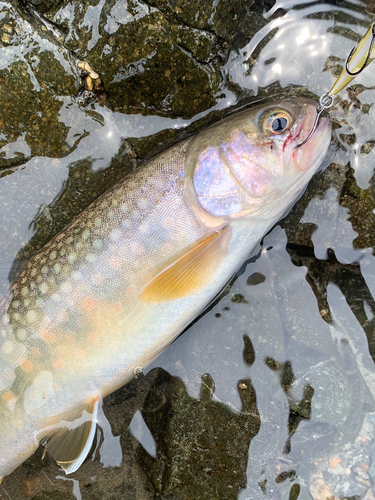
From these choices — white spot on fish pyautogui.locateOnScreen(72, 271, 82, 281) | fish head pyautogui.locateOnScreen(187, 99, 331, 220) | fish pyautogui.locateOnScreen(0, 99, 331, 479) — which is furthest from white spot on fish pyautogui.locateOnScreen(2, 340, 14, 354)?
fish head pyautogui.locateOnScreen(187, 99, 331, 220)

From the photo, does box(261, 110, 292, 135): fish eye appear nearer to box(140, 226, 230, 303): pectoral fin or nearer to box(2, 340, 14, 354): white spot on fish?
box(140, 226, 230, 303): pectoral fin

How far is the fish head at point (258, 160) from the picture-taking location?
2170 mm

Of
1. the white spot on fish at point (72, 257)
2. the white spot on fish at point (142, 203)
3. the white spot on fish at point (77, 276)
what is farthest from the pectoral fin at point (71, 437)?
the white spot on fish at point (142, 203)

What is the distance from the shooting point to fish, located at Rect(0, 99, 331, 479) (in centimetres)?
220

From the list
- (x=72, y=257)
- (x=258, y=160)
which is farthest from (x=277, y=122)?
(x=72, y=257)

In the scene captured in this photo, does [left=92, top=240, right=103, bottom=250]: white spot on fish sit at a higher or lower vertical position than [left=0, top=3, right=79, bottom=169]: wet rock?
lower

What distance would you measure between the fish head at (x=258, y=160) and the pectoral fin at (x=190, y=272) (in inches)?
7.0

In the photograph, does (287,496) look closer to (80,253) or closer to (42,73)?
(80,253)

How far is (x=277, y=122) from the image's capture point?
7.09ft

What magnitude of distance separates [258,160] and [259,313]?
1.02 metres

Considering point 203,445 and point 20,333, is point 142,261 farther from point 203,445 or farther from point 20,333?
point 203,445

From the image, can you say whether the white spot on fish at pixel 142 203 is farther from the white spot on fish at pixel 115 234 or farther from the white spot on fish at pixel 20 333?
the white spot on fish at pixel 20 333

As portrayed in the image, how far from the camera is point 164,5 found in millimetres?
2289

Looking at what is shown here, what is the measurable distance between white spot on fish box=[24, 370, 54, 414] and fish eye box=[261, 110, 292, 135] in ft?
6.26
